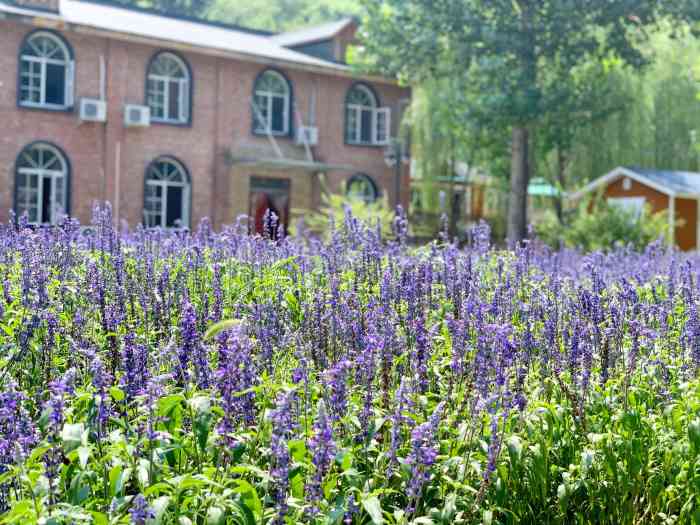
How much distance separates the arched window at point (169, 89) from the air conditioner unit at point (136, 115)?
773mm

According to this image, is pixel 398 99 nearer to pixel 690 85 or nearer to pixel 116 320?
pixel 690 85

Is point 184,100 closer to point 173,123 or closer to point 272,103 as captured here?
point 173,123

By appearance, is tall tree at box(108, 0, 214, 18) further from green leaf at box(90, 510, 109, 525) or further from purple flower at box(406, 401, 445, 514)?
green leaf at box(90, 510, 109, 525)

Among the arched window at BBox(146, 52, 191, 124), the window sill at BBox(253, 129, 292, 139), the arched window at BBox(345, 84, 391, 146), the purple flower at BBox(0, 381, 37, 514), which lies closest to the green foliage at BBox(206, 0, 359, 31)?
the arched window at BBox(345, 84, 391, 146)

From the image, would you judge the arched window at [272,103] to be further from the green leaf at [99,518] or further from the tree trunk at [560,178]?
the green leaf at [99,518]

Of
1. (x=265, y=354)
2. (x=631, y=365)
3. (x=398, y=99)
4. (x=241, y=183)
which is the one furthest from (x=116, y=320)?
(x=398, y=99)

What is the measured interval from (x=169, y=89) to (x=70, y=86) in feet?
9.72

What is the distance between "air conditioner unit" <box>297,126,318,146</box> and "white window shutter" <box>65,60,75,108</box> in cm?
713

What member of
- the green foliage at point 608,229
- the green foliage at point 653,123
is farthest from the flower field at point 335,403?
the green foliage at point 653,123

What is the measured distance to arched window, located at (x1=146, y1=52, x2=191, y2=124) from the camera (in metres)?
26.5

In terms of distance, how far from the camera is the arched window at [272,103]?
94.7 ft

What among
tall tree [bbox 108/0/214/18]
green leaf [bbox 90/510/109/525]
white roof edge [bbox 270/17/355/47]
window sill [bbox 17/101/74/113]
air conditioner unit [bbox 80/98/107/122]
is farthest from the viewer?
tall tree [bbox 108/0/214/18]

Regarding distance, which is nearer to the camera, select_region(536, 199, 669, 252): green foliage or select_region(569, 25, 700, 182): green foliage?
select_region(536, 199, 669, 252): green foliage

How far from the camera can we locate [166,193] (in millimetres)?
26531
